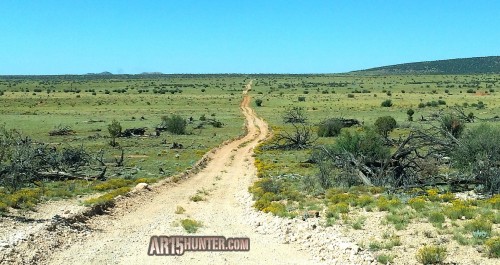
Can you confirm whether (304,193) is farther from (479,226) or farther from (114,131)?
(114,131)

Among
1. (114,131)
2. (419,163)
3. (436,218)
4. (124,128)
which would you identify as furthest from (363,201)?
(124,128)

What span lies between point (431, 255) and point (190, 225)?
7829 mm

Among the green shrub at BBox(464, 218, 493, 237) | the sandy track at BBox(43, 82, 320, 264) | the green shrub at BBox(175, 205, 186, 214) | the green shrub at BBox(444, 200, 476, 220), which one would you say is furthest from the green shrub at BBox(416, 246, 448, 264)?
the green shrub at BBox(175, 205, 186, 214)

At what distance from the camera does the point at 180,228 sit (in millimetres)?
16469

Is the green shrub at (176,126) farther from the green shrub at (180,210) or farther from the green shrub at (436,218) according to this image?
the green shrub at (436,218)

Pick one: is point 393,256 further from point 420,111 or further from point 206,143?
point 420,111

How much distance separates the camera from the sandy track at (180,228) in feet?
43.4

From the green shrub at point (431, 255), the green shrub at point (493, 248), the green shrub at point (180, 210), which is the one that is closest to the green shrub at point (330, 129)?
the green shrub at point (180, 210)

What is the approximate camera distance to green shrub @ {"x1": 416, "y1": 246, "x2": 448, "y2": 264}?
11.3 m

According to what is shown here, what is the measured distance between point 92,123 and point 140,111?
→ 60.2ft

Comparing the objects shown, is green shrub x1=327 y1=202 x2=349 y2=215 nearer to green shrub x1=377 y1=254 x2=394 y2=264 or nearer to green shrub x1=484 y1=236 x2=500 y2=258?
green shrub x1=377 y1=254 x2=394 y2=264

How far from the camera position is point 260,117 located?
227 ft

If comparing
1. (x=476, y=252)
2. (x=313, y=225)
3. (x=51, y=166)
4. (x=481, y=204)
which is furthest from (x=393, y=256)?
(x=51, y=166)

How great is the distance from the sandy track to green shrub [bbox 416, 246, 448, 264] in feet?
9.25
